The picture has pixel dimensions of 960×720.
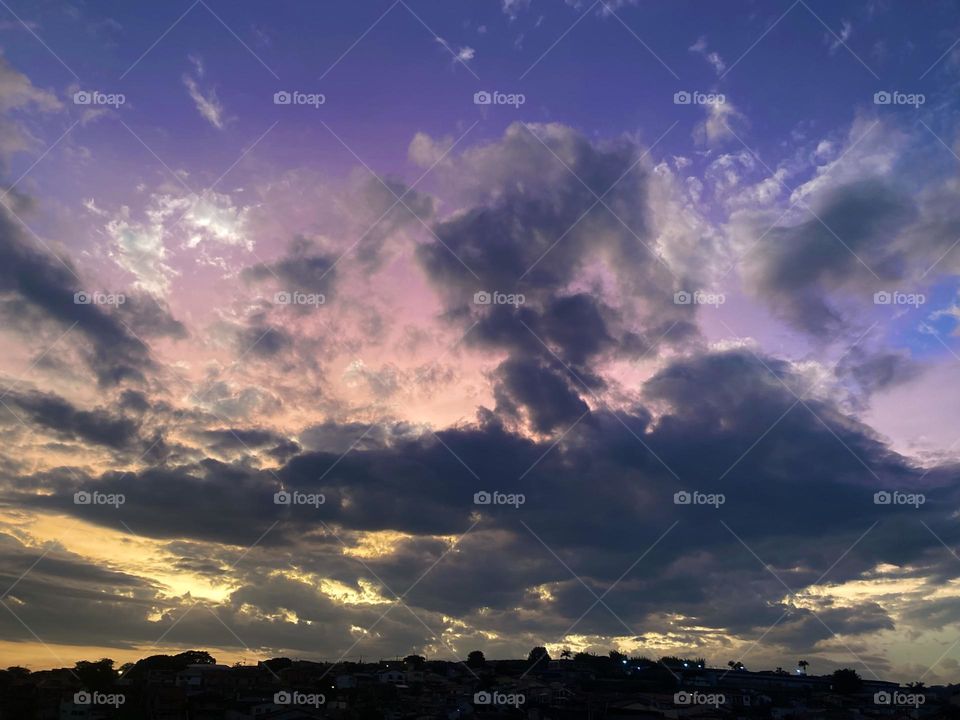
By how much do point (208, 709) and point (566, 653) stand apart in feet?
224

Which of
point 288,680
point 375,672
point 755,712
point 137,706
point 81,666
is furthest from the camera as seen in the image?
point 375,672

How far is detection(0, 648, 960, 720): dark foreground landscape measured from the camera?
188 ft

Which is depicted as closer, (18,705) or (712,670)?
(18,705)

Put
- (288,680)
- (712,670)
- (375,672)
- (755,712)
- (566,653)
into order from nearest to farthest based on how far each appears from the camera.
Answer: (755,712), (288,680), (375,672), (712,670), (566,653)

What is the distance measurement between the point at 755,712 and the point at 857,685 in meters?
35.1

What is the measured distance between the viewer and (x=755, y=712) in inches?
2598

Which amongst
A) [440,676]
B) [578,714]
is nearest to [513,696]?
[578,714]

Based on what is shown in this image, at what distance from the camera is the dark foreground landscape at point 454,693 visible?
5719cm

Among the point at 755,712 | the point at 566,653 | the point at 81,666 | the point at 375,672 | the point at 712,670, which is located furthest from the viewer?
the point at 566,653

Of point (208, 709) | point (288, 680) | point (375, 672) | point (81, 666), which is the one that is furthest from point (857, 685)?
point (81, 666)

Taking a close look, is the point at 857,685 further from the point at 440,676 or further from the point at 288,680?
the point at 288,680

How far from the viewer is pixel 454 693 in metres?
72.2

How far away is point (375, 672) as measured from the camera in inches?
3561

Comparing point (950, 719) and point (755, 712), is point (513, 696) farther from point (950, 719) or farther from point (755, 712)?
point (950, 719)
